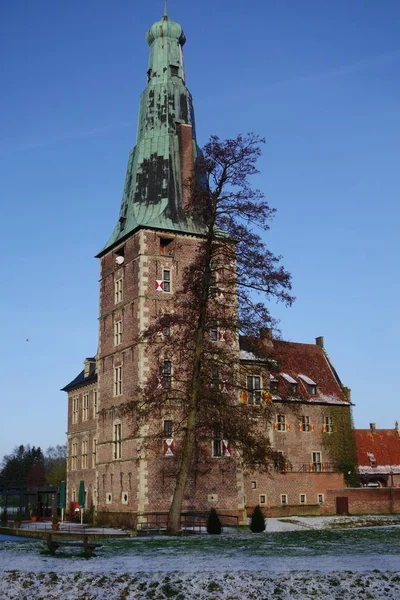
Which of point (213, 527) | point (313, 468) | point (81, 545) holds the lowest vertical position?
point (213, 527)

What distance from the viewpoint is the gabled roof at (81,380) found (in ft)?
159

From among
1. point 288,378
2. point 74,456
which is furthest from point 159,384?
point 74,456

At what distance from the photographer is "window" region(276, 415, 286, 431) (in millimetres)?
47469

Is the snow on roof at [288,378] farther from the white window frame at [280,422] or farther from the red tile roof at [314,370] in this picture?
the white window frame at [280,422]

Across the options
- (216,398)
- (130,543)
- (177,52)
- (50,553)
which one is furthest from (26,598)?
(177,52)

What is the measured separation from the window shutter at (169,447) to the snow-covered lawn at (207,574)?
1620cm

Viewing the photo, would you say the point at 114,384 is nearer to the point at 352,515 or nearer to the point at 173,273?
the point at 173,273

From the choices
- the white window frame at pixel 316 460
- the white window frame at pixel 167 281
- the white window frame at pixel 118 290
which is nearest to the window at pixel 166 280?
the white window frame at pixel 167 281

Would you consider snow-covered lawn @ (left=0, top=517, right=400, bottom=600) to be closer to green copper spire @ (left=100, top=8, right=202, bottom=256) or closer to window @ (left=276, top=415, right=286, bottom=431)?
green copper spire @ (left=100, top=8, right=202, bottom=256)

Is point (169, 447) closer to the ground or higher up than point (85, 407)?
closer to the ground

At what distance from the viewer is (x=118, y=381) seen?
40.0m

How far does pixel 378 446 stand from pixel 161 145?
2770cm

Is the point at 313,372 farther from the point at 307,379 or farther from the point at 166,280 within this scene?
the point at 166,280

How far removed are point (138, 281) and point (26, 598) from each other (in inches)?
965
